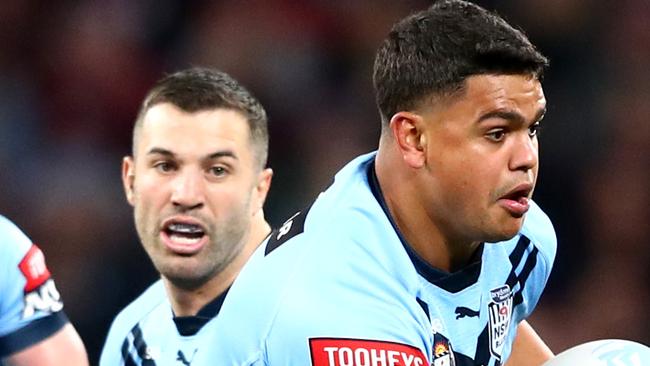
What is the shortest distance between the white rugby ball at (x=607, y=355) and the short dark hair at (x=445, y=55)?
27.3 inches

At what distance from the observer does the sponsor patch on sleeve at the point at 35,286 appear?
11.7ft

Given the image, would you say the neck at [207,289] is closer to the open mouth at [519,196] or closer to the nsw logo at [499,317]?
the nsw logo at [499,317]

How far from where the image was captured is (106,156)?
6.49 meters

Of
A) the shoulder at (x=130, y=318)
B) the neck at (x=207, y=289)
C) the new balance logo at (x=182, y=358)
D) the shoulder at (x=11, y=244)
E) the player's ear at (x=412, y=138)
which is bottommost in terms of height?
the new balance logo at (x=182, y=358)

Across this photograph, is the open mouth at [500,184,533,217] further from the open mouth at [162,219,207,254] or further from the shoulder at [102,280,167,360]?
the shoulder at [102,280,167,360]

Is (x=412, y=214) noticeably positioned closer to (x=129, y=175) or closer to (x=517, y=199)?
(x=517, y=199)

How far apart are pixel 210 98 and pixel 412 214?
122cm

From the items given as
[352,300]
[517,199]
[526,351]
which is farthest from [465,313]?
[526,351]

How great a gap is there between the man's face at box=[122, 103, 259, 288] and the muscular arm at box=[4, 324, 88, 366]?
43cm

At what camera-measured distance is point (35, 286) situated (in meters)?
3.59

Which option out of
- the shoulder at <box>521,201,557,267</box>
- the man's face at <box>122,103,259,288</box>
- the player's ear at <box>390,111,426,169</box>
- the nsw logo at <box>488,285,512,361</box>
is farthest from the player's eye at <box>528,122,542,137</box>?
the man's face at <box>122,103,259,288</box>

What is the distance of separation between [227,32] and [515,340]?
3302 millimetres

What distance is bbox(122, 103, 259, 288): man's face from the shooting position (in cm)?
Result: 396

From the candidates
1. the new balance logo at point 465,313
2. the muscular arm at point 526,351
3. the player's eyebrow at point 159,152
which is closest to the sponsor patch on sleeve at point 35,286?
the player's eyebrow at point 159,152
